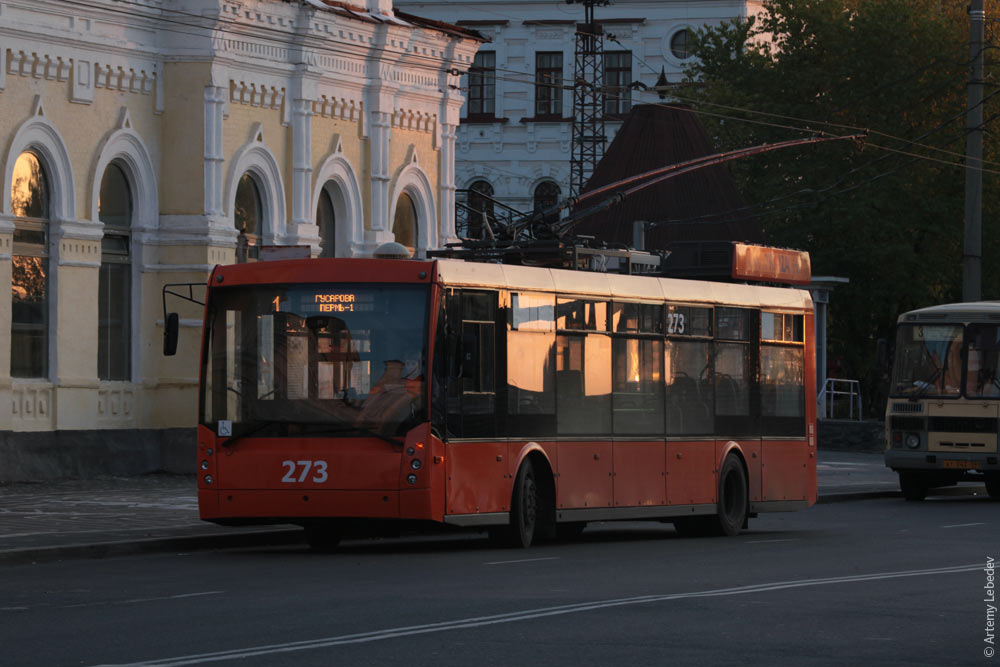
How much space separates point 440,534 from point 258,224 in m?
11.0

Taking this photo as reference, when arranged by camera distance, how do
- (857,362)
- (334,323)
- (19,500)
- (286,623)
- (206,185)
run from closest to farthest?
(286,623), (334,323), (19,500), (206,185), (857,362)

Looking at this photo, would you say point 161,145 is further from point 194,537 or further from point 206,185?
point 194,537

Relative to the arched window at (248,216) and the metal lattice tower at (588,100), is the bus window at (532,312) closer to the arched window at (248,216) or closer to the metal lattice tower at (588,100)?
the arched window at (248,216)

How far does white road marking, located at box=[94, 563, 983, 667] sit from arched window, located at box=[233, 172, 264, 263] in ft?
58.3

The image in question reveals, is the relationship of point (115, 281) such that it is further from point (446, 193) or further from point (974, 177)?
point (974, 177)

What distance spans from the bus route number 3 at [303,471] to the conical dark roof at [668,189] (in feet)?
105

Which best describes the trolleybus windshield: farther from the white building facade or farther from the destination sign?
the white building facade

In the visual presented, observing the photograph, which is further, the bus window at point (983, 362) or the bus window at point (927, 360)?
the bus window at point (927, 360)

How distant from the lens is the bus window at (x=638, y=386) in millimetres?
22453

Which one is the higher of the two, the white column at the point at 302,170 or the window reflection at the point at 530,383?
the white column at the point at 302,170

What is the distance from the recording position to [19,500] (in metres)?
25.6

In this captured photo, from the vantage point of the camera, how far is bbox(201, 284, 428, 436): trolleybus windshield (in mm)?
19531

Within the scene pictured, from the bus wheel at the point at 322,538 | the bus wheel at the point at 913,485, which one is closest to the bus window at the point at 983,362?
the bus wheel at the point at 913,485

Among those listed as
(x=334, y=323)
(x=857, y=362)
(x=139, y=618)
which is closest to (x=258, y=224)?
(x=334, y=323)
